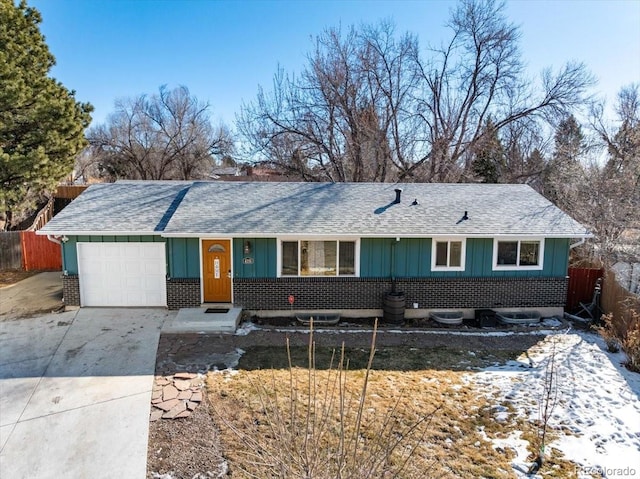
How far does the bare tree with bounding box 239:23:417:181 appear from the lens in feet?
73.1

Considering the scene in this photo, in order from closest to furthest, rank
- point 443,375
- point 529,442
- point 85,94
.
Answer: point 529,442 < point 443,375 < point 85,94

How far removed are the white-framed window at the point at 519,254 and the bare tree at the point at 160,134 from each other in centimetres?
2533

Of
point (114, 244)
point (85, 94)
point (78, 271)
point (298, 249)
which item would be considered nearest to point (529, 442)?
point (298, 249)

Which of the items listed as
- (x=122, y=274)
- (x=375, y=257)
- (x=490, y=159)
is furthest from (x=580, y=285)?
(x=490, y=159)

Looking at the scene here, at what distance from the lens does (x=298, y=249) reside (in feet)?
34.7

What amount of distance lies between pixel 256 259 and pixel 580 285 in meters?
9.83

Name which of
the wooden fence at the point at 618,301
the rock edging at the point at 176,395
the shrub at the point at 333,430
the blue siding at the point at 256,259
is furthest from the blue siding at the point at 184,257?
the wooden fence at the point at 618,301

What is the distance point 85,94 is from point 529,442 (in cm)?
2055

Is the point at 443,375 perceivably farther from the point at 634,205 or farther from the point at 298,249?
the point at 634,205

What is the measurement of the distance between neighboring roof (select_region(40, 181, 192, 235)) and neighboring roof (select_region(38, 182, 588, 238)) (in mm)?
27

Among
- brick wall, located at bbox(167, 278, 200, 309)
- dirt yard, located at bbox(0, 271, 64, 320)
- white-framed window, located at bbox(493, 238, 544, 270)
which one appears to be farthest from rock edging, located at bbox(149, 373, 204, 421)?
white-framed window, located at bbox(493, 238, 544, 270)

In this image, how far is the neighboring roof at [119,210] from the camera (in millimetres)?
10328

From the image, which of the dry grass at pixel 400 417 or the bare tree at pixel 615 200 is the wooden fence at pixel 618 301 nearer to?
the bare tree at pixel 615 200

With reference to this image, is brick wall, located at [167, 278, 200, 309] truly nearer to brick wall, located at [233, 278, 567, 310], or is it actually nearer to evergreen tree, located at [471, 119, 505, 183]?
brick wall, located at [233, 278, 567, 310]
